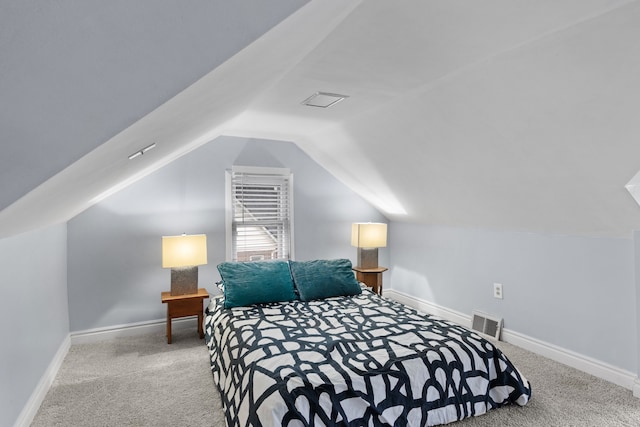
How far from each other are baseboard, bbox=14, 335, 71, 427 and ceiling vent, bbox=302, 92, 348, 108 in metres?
2.72

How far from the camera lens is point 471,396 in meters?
2.29

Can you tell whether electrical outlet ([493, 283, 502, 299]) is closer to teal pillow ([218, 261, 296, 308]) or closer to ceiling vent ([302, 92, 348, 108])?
teal pillow ([218, 261, 296, 308])

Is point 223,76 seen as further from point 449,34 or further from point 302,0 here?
point 449,34

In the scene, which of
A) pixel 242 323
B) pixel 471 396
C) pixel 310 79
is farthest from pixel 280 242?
pixel 471 396

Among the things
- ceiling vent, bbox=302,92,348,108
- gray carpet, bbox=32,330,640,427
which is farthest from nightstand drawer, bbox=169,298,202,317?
ceiling vent, bbox=302,92,348,108

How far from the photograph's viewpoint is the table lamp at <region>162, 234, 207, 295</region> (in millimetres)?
3562

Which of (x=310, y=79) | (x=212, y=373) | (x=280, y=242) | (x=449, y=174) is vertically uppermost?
(x=310, y=79)

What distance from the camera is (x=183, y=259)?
3.59m

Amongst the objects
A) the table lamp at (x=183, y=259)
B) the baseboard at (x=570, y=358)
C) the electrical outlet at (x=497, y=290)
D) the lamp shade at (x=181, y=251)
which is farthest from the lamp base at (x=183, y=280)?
the electrical outlet at (x=497, y=290)

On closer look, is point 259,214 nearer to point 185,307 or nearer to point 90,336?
point 185,307

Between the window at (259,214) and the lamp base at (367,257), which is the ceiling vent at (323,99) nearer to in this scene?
the window at (259,214)

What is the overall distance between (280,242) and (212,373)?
1869mm

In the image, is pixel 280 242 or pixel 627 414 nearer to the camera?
pixel 627 414

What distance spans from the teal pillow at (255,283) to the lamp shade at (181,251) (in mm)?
365
